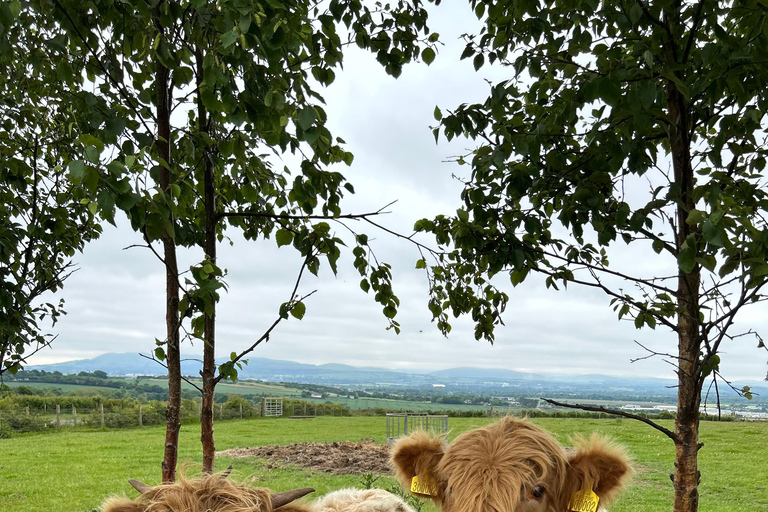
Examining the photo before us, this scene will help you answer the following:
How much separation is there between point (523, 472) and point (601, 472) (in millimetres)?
527

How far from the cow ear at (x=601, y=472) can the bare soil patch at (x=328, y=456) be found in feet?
36.8

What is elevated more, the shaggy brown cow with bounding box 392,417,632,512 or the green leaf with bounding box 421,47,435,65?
the green leaf with bounding box 421,47,435,65

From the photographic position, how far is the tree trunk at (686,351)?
294 cm

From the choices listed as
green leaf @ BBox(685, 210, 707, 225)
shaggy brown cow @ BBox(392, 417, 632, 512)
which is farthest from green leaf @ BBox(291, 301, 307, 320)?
green leaf @ BBox(685, 210, 707, 225)

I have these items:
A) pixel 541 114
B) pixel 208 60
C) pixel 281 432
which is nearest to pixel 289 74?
pixel 208 60

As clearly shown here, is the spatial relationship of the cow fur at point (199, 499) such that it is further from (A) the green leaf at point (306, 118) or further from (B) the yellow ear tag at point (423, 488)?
(A) the green leaf at point (306, 118)

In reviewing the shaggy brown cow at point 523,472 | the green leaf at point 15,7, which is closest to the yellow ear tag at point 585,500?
the shaggy brown cow at point 523,472

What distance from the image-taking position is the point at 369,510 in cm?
421

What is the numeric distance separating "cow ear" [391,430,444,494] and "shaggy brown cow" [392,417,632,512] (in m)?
0.11

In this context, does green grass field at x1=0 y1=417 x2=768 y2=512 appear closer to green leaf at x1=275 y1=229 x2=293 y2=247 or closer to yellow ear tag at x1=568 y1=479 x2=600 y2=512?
yellow ear tag at x1=568 y1=479 x2=600 y2=512

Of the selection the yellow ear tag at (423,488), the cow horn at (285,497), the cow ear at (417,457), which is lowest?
the yellow ear tag at (423,488)

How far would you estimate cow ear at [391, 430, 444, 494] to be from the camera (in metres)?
3.53

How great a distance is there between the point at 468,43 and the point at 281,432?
24271mm

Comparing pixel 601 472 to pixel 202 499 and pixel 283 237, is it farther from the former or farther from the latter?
pixel 283 237
